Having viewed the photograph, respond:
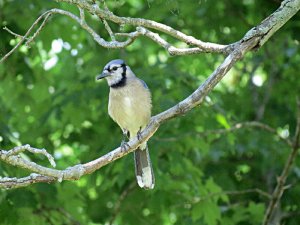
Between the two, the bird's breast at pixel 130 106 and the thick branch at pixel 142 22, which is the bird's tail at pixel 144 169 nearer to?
the bird's breast at pixel 130 106

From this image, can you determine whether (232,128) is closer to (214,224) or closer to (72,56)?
(214,224)

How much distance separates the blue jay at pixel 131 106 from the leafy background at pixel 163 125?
0.12m

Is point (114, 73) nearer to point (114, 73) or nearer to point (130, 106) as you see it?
point (114, 73)

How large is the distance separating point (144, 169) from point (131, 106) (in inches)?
19.3

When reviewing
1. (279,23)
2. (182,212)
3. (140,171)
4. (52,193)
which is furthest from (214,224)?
(279,23)

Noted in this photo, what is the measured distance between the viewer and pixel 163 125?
17.2ft

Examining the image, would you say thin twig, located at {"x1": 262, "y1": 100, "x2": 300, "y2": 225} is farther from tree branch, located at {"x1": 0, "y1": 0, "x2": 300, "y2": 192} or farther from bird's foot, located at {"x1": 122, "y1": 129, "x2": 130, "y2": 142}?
tree branch, located at {"x1": 0, "y1": 0, "x2": 300, "y2": 192}

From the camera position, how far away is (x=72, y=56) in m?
6.76

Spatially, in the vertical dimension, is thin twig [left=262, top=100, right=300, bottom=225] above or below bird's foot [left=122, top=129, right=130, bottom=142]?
below

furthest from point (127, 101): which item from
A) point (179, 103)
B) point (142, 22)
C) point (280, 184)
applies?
point (179, 103)

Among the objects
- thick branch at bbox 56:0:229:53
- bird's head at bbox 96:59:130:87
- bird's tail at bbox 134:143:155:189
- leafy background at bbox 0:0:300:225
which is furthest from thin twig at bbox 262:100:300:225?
thick branch at bbox 56:0:229:53

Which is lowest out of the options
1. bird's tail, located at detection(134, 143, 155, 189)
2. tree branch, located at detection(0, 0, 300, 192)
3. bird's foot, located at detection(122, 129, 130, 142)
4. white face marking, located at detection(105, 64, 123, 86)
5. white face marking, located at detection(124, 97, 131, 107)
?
tree branch, located at detection(0, 0, 300, 192)

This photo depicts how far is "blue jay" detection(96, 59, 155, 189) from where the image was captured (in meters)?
5.07

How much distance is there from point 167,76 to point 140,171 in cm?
98
